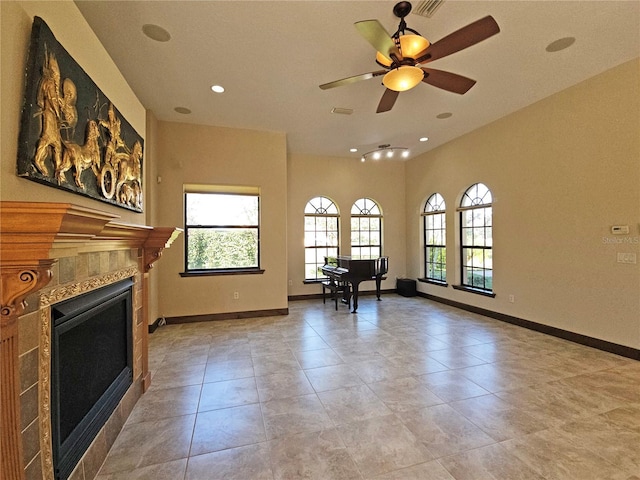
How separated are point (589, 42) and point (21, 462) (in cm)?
505

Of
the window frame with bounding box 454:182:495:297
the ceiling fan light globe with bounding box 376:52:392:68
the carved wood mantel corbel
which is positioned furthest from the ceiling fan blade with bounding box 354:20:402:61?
the window frame with bounding box 454:182:495:297

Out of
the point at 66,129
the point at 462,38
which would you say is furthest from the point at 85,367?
the point at 462,38

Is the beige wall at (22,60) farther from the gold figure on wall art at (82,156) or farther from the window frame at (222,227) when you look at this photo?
the window frame at (222,227)

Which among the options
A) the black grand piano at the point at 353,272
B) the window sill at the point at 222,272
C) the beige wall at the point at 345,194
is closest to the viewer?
the window sill at the point at 222,272

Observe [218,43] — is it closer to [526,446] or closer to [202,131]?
[202,131]

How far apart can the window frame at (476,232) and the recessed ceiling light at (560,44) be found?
7.84 feet

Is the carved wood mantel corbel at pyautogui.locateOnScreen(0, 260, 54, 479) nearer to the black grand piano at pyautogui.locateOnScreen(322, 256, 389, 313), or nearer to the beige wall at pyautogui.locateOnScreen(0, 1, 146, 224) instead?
the beige wall at pyautogui.locateOnScreen(0, 1, 146, 224)

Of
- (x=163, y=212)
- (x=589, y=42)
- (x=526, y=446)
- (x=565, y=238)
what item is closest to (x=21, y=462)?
(x=526, y=446)

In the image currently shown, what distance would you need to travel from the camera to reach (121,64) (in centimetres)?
306

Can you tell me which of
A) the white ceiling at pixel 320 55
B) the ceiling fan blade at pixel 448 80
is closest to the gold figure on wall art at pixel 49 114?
the white ceiling at pixel 320 55

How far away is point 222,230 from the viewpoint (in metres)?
5.03

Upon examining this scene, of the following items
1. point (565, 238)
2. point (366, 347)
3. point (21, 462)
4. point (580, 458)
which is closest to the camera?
point (21, 462)

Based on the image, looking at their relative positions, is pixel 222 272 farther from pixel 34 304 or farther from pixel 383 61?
pixel 383 61

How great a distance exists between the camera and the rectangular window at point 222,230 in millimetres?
4883
